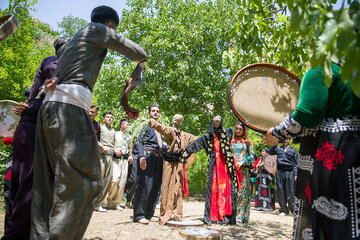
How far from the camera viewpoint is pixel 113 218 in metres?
6.15

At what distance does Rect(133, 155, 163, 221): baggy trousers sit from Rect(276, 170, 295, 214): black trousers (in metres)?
3.90

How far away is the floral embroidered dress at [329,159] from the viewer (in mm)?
1763

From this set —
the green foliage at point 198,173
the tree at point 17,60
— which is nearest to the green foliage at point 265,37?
the tree at point 17,60

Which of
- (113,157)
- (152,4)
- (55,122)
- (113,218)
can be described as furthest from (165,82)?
(55,122)

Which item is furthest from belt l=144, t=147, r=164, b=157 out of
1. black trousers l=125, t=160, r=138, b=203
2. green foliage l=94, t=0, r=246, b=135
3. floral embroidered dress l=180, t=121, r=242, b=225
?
green foliage l=94, t=0, r=246, b=135

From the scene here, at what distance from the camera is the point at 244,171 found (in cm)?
655

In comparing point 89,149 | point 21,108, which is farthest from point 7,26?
point 89,149

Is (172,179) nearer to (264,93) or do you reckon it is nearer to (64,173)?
(264,93)

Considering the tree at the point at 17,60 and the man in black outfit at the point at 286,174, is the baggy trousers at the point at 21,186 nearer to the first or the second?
the tree at the point at 17,60

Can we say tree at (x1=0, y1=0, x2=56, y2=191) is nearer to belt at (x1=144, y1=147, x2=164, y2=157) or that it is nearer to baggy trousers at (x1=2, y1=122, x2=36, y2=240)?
belt at (x1=144, y1=147, x2=164, y2=157)

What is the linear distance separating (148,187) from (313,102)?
182 inches

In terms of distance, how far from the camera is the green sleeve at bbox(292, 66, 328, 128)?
1870 mm

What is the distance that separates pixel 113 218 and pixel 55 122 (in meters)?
4.45

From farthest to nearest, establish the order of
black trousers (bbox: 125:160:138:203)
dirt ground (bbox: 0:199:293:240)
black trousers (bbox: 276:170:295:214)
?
black trousers (bbox: 125:160:138:203), black trousers (bbox: 276:170:295:214), dirt ground (bbox: 0:199:293:240)
